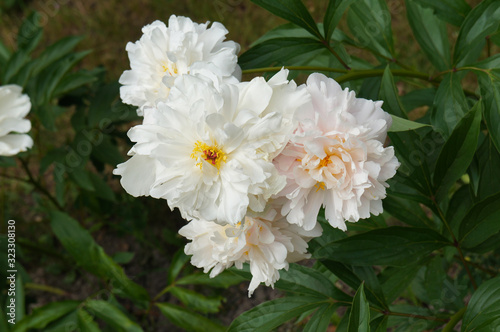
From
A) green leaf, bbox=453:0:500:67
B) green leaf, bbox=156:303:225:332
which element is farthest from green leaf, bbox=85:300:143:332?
green leaf, bbox=453:0:500:67

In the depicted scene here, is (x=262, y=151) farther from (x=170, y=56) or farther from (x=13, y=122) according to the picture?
(x=13, y=122)

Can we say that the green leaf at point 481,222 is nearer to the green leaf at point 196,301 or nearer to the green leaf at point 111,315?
the green leaf at point 196,301

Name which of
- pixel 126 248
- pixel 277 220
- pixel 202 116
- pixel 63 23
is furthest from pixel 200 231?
pixel 63 23

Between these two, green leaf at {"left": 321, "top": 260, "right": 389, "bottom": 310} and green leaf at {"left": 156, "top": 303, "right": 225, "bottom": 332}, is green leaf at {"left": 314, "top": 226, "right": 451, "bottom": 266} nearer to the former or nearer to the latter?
green leaf at {"left": 321, "top": 260, "right": 389, "bottom": 310}

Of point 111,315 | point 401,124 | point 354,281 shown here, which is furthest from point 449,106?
point 111,315

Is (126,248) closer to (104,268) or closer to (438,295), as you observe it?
(104,268)

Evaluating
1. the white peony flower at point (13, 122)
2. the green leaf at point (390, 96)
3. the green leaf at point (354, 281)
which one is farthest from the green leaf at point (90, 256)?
the green leaf at point (390, 96)
